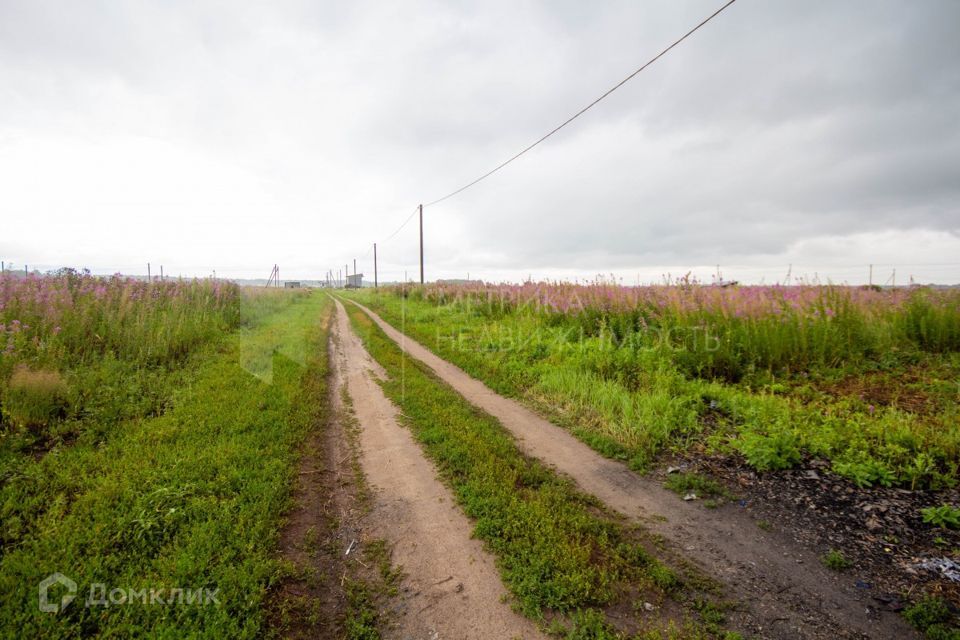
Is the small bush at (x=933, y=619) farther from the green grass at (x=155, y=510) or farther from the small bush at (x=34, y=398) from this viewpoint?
the small bush at (x=34, y=398)

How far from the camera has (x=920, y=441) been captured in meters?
4.20

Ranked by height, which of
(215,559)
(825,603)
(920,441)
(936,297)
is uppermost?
(936,297)

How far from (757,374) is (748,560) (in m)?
4.65

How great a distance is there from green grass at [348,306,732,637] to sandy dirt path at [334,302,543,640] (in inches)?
5.1

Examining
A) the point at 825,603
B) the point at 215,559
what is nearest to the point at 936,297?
the point at 825,603

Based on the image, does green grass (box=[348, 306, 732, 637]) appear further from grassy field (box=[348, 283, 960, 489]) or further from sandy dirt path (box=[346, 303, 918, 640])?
grassy field (box=[348, 283, 960, 489])

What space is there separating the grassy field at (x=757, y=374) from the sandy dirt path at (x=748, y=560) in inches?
23.0

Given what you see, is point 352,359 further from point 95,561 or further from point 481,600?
point 481,600

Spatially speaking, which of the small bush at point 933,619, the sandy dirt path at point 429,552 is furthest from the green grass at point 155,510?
the small bush at point 933,619

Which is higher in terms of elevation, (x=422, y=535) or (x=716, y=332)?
(x=716, y=332)

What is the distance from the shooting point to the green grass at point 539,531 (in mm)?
2738

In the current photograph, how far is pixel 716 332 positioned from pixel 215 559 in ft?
27.4

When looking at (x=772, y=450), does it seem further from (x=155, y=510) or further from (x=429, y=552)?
(x=155, y=510)

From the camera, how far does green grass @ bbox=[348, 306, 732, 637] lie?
274 centimetres
